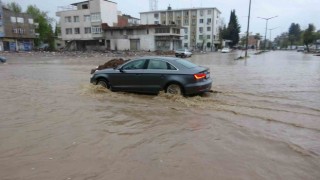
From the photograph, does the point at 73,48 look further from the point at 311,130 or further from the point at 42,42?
the point at 311,130

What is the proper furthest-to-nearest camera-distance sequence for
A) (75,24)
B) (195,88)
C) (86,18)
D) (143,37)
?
1. (75,24)
2. (86,18)
3. (143,37)
4. (195,88)

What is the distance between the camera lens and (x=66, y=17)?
74500 mm

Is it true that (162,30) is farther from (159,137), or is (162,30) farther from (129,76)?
(159,137)

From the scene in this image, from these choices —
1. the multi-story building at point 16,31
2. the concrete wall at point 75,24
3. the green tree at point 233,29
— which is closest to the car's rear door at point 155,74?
the concrete wall at point 75,24

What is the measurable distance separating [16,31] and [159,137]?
76363 mm

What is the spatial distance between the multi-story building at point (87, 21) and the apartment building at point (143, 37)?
2.83m

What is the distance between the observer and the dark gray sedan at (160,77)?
10.0 meters

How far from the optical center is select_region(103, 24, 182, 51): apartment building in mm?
65812

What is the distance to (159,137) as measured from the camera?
654 cm

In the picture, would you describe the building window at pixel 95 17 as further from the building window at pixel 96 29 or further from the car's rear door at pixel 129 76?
the car's rear door at pixel 129 76

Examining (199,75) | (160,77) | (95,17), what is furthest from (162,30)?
(199,75)

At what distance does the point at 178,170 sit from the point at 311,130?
3.91 meters

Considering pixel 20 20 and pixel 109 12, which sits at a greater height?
pixel 109 12

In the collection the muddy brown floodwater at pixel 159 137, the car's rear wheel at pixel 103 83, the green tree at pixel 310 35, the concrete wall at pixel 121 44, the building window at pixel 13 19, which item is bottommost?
the muddy brown floodwater at pixel 159 137
